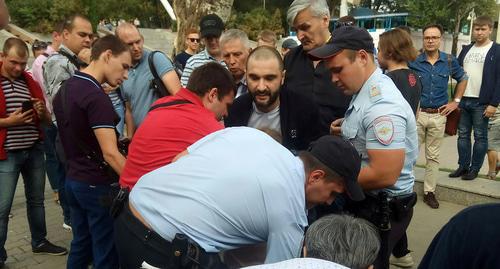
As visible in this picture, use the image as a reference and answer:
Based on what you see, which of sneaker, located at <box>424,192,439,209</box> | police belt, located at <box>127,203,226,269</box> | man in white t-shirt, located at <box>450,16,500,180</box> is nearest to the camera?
police belt, located at <box>127,203,226,269</box>

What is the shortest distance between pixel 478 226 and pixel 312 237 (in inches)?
24.6

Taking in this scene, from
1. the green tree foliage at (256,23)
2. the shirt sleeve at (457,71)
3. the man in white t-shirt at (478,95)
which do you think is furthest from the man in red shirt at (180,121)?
the green tree foliage at (256,23)

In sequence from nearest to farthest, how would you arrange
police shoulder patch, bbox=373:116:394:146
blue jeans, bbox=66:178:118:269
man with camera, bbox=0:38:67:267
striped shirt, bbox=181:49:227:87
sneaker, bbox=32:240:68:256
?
police shoulder patch, bbox=373:116:394:146, blue jeans, bbox=66:178:118:269, man with camera, bbox=0:38:67:267, sneaker, bbox=32:240:68:256, striped shirt, bbox=181:49:227:87

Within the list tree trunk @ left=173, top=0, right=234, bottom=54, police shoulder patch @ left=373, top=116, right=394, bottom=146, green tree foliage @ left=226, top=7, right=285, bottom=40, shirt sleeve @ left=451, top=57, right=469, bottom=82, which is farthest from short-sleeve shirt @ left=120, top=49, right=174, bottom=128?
green tree foliage @ left=226, top=7, right=285, bottom=40

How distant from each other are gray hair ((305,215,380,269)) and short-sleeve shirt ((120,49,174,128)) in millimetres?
2366

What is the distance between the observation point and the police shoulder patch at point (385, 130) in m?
2.16

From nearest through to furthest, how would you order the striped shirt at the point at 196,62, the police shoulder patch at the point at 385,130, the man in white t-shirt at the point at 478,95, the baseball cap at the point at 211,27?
the police shoulder patch at the point at 385,130, the striped shirt at the point at 196,62, the baseball cap at the point at 211,27, the man in white t-shirt at the point at 478,95

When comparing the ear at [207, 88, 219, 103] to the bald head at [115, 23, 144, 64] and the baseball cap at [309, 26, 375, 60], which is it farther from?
the bald head at [115, 23, 144, 64]

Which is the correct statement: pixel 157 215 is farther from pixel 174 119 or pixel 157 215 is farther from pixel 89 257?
pixel 89 257

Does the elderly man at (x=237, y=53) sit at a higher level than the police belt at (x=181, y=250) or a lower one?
higher

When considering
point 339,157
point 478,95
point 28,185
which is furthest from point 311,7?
point 478,95

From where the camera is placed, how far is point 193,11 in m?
7.93

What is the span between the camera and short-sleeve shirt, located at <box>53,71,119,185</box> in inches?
104

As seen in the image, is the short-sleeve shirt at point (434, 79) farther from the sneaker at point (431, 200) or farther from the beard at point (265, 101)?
the beard at point (265, 101)
